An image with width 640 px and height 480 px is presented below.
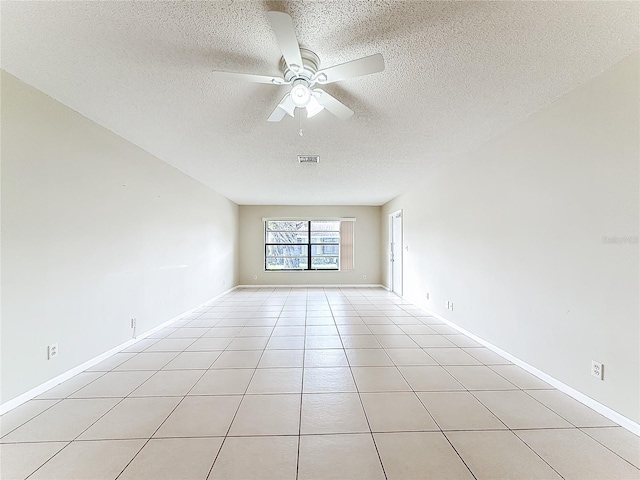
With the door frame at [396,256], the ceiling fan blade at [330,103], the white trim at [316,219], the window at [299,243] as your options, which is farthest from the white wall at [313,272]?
the ceiling fan blade at [330,103]

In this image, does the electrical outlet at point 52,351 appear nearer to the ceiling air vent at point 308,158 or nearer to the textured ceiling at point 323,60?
the textured ceiling at point 323,60

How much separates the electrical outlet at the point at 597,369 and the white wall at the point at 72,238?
417 centimetres

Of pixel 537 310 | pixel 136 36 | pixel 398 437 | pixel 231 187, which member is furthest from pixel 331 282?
pixel 136 36

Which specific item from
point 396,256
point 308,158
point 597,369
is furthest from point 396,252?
point 597,369

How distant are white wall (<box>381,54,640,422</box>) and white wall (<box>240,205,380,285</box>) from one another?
4465 mm

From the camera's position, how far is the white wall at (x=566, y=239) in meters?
1.77

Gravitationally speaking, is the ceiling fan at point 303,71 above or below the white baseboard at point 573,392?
above

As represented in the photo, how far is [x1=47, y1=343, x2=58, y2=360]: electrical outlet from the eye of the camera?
223cm

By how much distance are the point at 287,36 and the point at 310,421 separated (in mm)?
2297

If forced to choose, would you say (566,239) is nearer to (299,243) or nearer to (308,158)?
(308,158)

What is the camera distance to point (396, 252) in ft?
22.4

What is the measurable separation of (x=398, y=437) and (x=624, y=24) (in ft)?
8.71

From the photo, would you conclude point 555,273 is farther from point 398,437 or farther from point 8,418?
point 8,418

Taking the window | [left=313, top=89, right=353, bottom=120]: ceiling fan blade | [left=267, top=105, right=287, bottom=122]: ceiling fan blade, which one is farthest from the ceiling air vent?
the window
